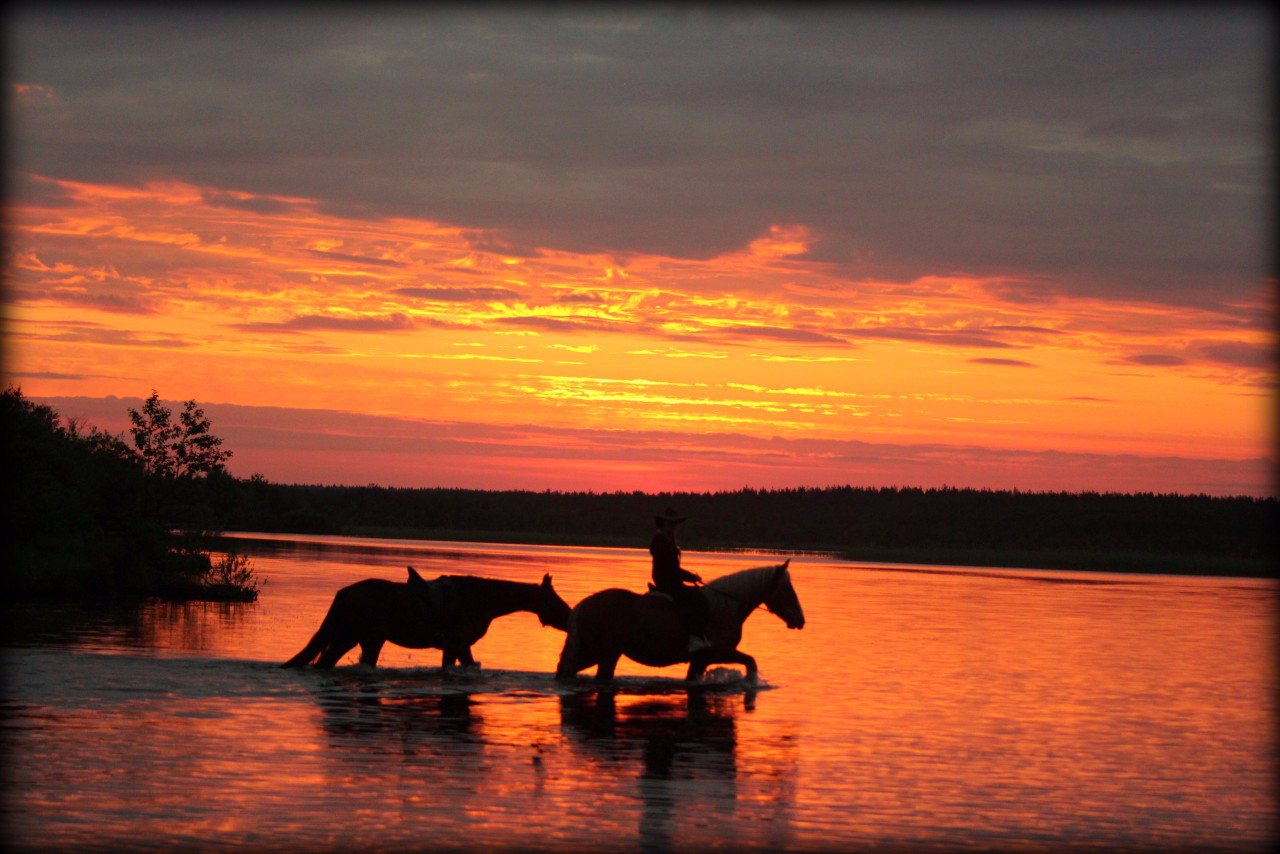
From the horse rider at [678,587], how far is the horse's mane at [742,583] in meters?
0.59

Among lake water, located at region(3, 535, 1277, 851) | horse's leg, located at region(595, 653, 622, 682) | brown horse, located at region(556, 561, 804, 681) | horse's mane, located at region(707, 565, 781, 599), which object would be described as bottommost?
lake water, located at region(3, 535, 1277, 851)

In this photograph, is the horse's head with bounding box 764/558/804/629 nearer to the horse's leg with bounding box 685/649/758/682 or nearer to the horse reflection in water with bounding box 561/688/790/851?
the horse's leg with bounding box 685/649/758/682

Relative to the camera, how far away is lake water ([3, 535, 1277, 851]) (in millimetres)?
9680

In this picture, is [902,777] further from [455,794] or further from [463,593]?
[463,593]

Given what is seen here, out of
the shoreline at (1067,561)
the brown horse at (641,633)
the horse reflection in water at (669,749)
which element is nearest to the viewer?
the horse reflection in water at (669,749)

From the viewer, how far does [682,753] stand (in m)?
12.7

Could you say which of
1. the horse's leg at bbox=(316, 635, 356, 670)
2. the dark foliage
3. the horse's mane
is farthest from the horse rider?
the dark foliage

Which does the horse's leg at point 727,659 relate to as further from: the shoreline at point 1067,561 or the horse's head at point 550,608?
the shoreline at point 1067,561

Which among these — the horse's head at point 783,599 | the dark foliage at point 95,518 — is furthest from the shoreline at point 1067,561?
the horse's head at point 783,599

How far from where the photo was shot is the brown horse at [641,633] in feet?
57.0

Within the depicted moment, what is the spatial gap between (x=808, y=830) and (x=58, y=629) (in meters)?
17.8

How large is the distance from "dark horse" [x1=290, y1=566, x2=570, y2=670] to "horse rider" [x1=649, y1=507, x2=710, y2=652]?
1.96m

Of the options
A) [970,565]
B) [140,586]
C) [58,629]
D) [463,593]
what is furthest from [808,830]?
[970,565]

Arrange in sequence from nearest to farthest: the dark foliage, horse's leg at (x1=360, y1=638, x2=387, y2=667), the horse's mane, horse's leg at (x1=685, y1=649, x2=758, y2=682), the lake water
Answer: the lake water < horse's leg at (x1=685, y1=649, x2=758, y2=682) < horse's leg at (x1=360, y1=638, x2=387, y2=667) < the horse's mane < the dark foliage
